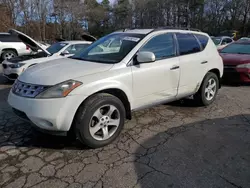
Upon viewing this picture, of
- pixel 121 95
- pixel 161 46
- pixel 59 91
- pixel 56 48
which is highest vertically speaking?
pixel 56 48

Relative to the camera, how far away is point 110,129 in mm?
3223

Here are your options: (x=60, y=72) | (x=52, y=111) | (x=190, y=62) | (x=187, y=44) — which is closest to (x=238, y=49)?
(x=187, y=44)

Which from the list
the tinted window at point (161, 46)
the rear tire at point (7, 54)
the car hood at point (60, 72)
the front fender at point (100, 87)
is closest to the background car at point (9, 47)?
the rear tire at point (7, 54)

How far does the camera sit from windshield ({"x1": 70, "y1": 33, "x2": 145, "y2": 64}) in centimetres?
348

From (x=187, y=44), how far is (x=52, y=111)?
2.82 m

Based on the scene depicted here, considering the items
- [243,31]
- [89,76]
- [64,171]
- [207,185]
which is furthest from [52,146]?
[243,31]

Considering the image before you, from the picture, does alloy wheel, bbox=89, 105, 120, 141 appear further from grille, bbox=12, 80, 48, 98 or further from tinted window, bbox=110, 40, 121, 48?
tinted window, bbox=110, 40, 121, 48

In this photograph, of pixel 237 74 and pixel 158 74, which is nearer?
pixel 158 74

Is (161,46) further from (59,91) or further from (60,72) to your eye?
(59,91)

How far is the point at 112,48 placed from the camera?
3938mm

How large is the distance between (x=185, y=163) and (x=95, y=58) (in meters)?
2.11

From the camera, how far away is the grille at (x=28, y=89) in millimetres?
2764

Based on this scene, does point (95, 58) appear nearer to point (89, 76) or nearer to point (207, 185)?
point (89, 76)

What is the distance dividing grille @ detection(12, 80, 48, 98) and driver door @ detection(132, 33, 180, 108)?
4.40ft
